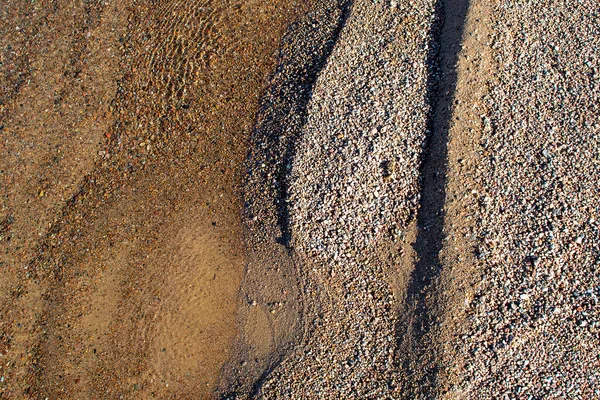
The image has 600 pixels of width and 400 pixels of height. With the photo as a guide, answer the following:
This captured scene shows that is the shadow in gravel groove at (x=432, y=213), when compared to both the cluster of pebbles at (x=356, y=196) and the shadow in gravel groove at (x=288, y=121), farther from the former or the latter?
the shadow in gravel groove at (x=288, y=121)

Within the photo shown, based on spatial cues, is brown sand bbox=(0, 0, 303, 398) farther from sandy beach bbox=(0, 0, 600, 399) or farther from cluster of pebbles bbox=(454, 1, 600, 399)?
cluster of pebbles bbox=(454, 1, 600, 399)

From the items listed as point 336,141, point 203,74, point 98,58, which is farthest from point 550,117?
point 98,58

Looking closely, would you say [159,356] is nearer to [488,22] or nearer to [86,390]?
[86,390]

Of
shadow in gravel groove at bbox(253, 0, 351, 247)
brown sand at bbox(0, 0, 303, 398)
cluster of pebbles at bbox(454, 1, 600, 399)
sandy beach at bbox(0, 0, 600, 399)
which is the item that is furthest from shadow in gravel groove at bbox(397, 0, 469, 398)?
brown sand at bbox(0, 0, 303, 398)

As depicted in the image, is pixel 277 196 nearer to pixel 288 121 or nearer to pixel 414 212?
pixel 288 121

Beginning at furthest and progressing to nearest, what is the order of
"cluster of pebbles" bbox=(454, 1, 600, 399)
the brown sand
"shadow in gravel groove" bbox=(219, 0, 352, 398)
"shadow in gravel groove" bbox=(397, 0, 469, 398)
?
the brown sand → "shadow in gravel groove" bbox=(219, 0, 352, 398) → "shadow in gravel groove" bbox=(397, 0, 469, 398) → "cluster of pebbles" bbox=(454, 1, 600, 399)

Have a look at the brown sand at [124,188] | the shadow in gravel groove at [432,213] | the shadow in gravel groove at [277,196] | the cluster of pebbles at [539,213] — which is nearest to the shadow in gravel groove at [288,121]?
the shadow in gravel groove at [277,196]

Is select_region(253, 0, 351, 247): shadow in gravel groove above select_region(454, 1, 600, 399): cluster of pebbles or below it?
above
